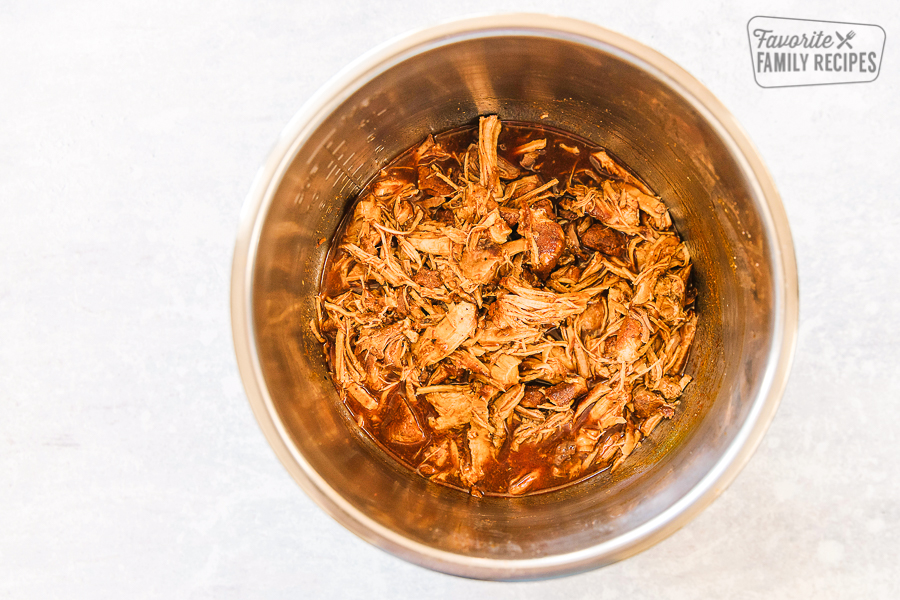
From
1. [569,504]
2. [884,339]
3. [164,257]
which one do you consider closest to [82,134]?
[164,257]

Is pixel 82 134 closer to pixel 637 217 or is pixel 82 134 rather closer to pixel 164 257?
pixel 164 257

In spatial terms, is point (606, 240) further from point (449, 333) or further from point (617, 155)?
point (449, 333)
